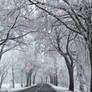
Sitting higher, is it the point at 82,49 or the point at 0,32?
the point at 0,32

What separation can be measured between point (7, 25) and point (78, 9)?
33.4 ft

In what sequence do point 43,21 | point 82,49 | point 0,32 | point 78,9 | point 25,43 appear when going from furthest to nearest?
point 25,43 < point 0,32 < point 82,49 < point 43,21 < point 78,9

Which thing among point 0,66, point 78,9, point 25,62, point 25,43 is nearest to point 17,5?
point 78,9

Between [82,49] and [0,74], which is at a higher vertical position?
[82,49]

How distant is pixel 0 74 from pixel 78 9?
5191 cm

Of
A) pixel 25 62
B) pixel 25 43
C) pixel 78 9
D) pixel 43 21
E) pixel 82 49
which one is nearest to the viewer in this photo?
pixel 78 9

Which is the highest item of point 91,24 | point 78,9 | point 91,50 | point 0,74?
point 78,9

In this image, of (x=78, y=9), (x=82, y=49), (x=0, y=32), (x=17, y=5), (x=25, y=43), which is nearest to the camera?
(x=78, y=9)

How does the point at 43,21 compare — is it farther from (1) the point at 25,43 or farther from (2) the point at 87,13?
(1) the point at 25,43

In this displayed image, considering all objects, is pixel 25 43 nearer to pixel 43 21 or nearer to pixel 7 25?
pixel 7 25

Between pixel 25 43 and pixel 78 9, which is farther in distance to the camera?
pixel 25 43

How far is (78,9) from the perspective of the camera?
15141 mm

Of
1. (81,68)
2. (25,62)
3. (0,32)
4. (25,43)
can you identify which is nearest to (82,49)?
(81,68)

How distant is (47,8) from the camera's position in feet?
54.0
